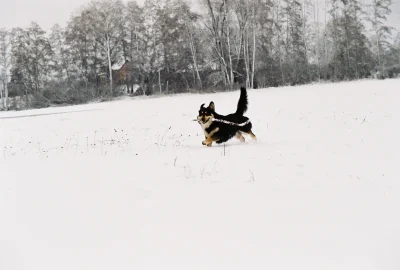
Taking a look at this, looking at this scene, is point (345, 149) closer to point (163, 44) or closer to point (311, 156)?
point (311, 156)

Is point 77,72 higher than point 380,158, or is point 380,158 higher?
point 77,72

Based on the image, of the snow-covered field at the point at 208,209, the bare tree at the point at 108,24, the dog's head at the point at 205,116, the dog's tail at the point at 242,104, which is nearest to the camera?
the snow-covered field at the point at 208,209

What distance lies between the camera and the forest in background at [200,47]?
25.1m

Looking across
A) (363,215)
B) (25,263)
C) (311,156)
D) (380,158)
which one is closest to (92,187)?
(25,263)

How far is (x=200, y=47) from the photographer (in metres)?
27.8

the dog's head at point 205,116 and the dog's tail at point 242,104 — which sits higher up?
the dog's tail at point 242,104

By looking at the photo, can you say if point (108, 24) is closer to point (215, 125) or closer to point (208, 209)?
point (215, 125)

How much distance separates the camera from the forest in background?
2506 cm

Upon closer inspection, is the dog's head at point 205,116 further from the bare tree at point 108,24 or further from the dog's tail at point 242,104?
the bare tree at point 108,24

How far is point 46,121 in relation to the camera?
1201 centimetres

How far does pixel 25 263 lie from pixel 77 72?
2962cm

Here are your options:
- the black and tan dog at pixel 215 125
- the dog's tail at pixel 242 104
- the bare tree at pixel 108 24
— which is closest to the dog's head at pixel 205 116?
the black and tan dog at pixel 215 125

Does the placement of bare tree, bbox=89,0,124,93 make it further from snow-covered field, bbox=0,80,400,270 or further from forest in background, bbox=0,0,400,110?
snow-covered field, bbox=0,80,400,270

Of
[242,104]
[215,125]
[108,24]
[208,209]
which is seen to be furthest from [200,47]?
[208,209]
